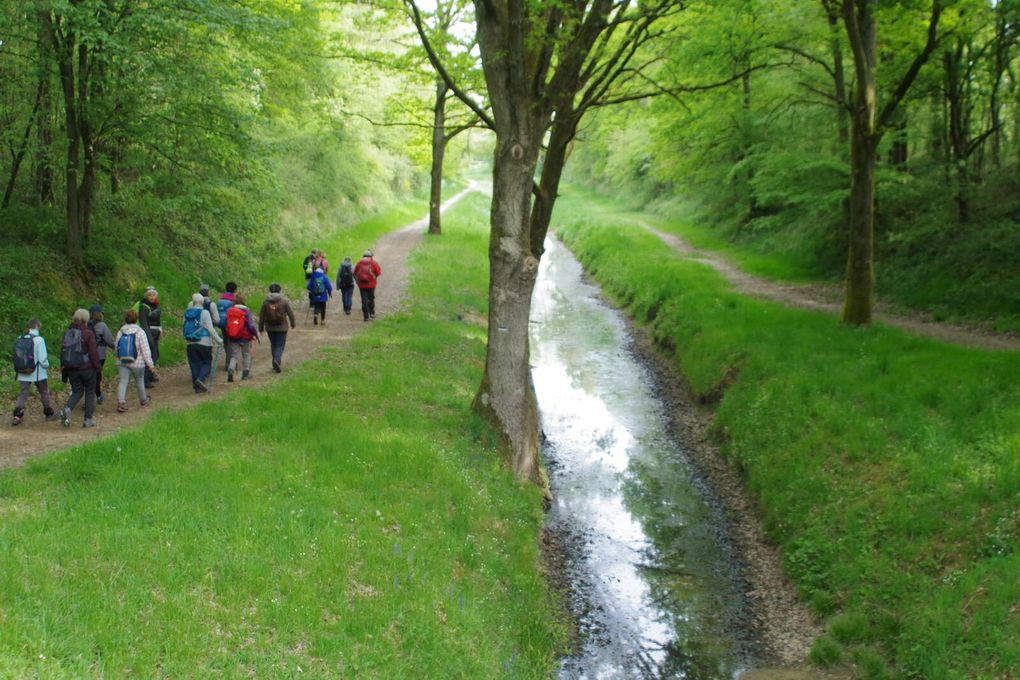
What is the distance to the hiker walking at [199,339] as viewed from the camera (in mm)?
12711

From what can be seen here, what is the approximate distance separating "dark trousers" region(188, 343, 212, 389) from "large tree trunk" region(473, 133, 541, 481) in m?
4.94

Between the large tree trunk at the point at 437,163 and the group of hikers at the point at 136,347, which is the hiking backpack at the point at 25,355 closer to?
the group of hikers at the point at 136,347

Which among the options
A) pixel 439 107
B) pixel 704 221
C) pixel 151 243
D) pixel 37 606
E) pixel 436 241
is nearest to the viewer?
pixel 37 606

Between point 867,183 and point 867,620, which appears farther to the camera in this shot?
point 867,183

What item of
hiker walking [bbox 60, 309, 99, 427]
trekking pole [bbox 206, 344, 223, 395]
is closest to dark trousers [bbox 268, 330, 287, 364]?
trekking pole [bbox 206, 344, 223, 395]

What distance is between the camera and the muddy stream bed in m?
8.84

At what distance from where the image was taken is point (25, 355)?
1048cm

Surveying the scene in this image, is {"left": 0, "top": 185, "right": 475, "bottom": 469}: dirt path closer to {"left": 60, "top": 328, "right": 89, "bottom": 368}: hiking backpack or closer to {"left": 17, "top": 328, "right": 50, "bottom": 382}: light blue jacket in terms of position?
{"left": 17, "top": 328, "right": 50, "bottom": 382}: light blue jacket

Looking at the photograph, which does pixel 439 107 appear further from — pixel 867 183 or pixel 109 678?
pixel 109 678

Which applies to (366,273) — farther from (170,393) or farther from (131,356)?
(131,356)

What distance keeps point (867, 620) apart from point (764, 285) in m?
18.4

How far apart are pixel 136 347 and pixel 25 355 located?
5.33ft

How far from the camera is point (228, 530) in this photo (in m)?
7.49

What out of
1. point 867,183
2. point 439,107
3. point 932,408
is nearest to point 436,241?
point 439,107
